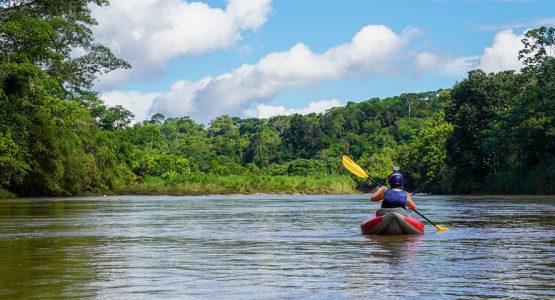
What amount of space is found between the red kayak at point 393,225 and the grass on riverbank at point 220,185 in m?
54.5

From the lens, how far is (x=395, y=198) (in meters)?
16.4

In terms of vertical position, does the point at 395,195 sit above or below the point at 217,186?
below

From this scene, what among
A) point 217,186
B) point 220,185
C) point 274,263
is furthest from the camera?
point 220,185

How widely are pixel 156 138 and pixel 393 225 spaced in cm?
8530

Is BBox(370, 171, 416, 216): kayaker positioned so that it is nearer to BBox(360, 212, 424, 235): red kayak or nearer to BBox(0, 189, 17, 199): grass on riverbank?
BBox(360, 212, 424, 235): red kayak

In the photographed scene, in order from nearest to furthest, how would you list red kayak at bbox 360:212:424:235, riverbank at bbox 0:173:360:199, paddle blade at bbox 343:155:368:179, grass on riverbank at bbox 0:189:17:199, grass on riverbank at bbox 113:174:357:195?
red kayak at bbox 360:212:424:235
paddle blade at bbox 343:155:368:179
grass on riverbank at bbox 0:189:17:199
riverbank at bbox 0:173:360:199
grass on riverbank at bbox 113:174:357:195

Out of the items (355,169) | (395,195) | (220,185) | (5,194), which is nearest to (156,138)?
(220,185)

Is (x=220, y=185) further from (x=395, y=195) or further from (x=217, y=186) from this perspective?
(x=395, y=195)

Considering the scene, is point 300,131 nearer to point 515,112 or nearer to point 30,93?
point 515,112

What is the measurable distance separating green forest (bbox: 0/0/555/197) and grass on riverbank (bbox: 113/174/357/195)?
4.4 inches

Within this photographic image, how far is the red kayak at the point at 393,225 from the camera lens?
16203 millimetres

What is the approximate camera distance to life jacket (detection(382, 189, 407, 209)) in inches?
645

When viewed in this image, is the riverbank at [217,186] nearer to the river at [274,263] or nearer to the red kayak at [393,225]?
the river at [274,263]

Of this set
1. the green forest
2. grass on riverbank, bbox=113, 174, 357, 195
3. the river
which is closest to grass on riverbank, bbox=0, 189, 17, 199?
the green forest
